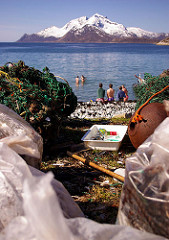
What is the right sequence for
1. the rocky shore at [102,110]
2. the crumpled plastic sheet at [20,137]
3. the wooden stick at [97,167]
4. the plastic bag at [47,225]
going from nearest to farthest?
1. the plastic bag at [47,225]
2. the crumpled plastic sheet at [20,137]
3. the wooden stick at [97,167]
4. the rocky shore at [102,110]

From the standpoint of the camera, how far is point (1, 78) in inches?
223

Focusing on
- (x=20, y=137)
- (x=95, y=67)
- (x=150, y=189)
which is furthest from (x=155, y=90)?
(x=95, y=67)

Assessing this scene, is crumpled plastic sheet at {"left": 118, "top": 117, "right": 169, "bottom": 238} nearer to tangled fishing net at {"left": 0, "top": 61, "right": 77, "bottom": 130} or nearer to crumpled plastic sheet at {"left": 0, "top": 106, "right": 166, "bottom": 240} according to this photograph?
crumpled plastic sheet at {"left": 0, "top": 106, "right": 166, "bottom": 240}

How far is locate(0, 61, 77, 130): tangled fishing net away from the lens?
510cm

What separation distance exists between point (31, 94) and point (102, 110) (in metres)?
4.47

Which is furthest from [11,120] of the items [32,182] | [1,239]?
[32,182]

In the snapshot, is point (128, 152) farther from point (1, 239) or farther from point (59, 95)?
point (1, 239)

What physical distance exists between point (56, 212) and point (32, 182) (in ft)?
0.58

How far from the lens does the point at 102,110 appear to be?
30.4 ft

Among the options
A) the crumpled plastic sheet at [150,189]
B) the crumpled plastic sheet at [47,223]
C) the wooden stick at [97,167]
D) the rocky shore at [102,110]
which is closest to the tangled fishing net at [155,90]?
the rocky shore at [102,110]

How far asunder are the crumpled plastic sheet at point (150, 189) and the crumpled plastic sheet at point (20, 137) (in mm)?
1234

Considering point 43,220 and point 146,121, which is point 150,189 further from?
point 146,121

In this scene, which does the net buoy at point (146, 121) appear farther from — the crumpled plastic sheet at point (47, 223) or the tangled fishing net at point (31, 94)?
the crumpled plastic sheet at point (47, 223)

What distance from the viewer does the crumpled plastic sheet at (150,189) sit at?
1.78m
